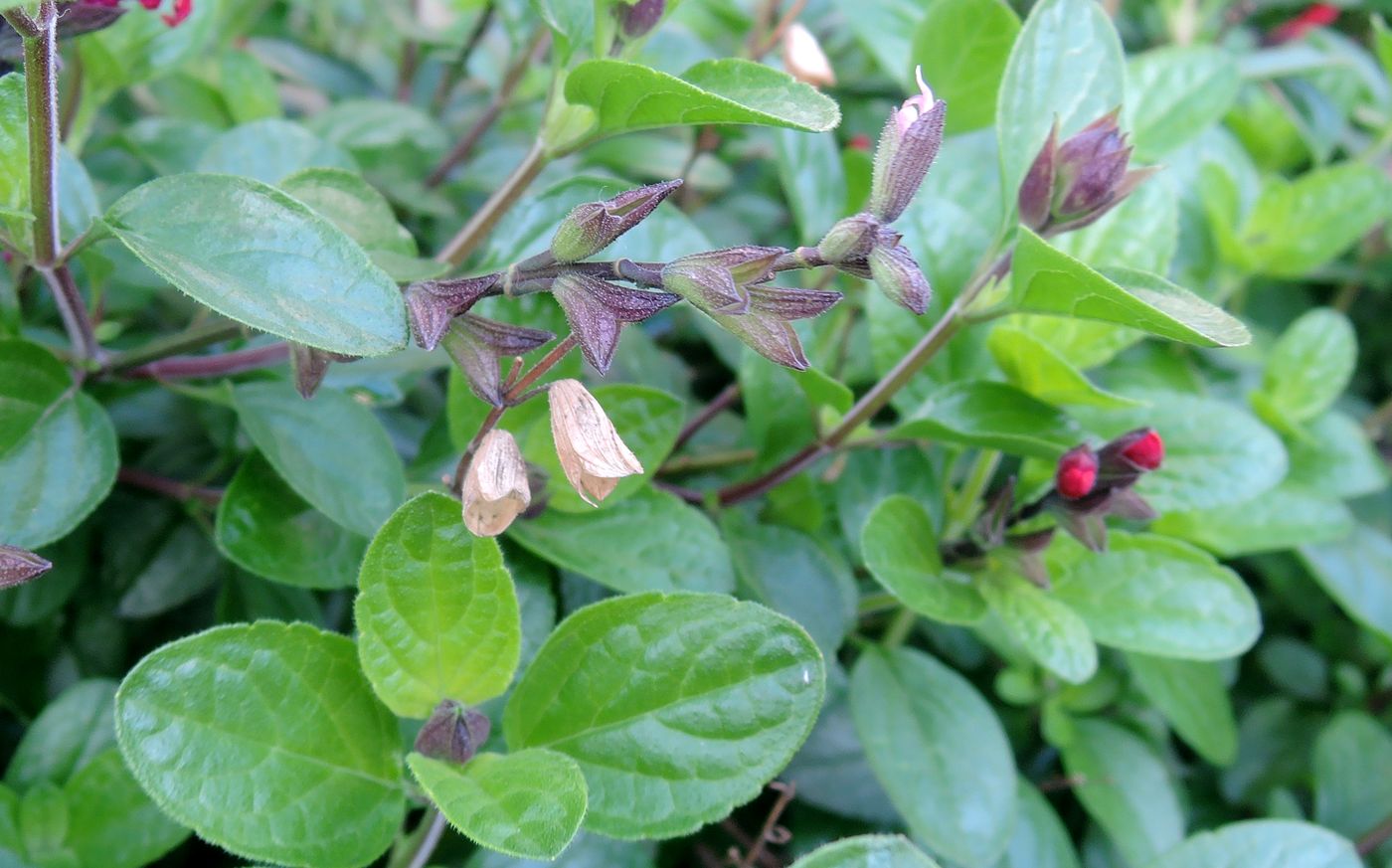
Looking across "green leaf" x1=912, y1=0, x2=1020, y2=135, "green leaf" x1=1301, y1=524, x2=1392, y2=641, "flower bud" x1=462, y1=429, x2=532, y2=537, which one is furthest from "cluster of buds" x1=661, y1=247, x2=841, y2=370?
"green leaf" x1=1301, y1=524, x2=1392, y2=641

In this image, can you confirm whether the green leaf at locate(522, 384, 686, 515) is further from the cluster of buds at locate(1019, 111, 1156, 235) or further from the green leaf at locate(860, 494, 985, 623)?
the cluster of buds at locate(1019, 111, 1156, 235)

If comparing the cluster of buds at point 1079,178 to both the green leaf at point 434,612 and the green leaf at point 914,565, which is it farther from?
the green leaf at point 434,612

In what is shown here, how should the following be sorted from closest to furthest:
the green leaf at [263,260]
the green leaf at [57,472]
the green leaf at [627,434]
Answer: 1. the green leaf at [263,260]
2. the green leaf at [57,472]
3. the green leaf at [627,434]

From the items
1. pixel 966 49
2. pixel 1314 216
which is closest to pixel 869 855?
pixel 966 49

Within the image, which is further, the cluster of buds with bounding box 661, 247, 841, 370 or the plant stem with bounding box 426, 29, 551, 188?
the plant stem with bounding box 426, 29, 551, 188

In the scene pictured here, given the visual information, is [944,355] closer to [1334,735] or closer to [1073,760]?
[1073,760]

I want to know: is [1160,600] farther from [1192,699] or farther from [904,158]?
[904,158]

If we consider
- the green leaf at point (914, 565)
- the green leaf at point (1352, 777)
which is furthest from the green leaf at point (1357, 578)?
the green leaf at point (914, 565)
